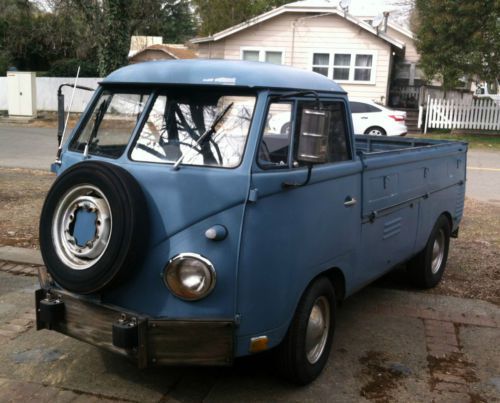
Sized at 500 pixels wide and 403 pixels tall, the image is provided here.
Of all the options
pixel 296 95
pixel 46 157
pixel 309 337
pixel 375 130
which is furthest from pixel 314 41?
pixel 309 337

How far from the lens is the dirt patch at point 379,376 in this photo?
3.85 m

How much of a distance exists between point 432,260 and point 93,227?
12.7ft

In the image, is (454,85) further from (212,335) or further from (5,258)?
(212,335)

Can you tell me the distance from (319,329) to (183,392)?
0.97 meters

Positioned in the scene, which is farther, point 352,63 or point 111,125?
point 352,63

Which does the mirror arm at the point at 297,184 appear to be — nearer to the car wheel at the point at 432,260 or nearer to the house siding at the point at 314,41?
the car wheel at the point at 432,260

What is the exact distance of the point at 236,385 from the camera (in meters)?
3.85

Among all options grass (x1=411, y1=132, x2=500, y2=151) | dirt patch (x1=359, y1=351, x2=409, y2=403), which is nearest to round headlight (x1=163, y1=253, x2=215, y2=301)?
dirt patch (x1=359, y1=351, x2=409, y2=403)

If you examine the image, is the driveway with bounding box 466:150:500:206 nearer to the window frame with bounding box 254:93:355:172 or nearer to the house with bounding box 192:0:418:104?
the house with bounding box 192:0:418:104

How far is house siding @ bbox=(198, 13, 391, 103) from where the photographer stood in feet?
82.3

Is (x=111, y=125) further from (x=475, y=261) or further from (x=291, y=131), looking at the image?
(x=475, y=261)

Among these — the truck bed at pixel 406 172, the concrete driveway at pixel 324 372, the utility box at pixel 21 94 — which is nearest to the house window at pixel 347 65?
the utility box at pixel 21 94

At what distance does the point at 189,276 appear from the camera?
10.6 ft

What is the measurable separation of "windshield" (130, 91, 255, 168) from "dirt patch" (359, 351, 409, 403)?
176 centimetres
